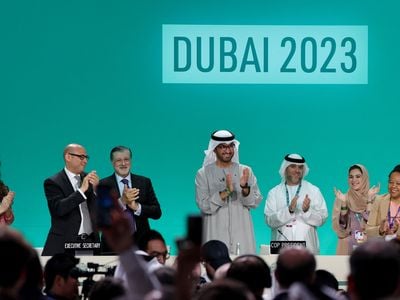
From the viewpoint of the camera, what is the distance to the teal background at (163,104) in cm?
955

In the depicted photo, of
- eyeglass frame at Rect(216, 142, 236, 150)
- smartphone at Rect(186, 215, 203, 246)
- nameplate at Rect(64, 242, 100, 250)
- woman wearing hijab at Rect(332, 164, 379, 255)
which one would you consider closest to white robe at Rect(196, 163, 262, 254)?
eyeglass frame at Rect(216, 142, 236, 150)

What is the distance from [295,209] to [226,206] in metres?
0.51

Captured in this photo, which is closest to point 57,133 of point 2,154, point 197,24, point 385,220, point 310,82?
point 2,154

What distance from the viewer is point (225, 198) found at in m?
8.13

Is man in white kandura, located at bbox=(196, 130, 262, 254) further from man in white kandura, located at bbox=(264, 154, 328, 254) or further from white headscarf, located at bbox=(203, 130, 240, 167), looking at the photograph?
man in white kandura, located at bbox=(264, 154, 328, 254)

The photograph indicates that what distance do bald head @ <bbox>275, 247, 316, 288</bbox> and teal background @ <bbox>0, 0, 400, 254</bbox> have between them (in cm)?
625

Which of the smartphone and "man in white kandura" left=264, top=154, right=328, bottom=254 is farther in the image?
"man in white kandura" left=264, top=154, right=328, bottom=254

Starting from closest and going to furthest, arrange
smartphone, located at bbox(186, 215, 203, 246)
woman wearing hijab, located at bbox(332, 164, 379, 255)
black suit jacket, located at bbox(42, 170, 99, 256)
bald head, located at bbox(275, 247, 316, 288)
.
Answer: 1. smartphone, located at bbox(186, 215, 203, 246)
2. bald head, located at bbox(275, 247, 316, 288)
3. black suit jacket, located at bbox(42, 170, 99, 256)
4. woman wearing hijab, located at bbox(332, 164, 379, 255)

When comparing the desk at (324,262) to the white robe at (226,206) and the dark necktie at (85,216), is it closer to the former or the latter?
the dark necktie at (85,216)

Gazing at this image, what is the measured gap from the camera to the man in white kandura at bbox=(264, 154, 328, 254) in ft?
26.8

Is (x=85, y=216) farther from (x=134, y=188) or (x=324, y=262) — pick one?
(x=324, y=262)

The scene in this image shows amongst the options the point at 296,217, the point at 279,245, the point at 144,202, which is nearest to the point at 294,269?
the point at 279,245

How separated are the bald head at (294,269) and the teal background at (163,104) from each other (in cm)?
625

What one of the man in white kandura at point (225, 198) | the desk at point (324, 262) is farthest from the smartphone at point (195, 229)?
the man in white kandura at point (225, 198)
